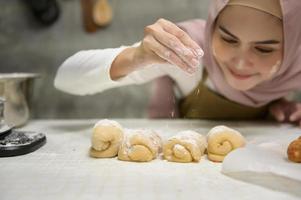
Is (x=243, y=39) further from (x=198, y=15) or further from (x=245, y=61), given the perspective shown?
(x=198, y=15)

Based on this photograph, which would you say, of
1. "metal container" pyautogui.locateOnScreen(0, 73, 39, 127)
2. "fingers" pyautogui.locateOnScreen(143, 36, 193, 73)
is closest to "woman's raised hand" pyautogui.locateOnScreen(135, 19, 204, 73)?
"fingers" pyautogui.locateOnScreen(143, 36, 193, 73)

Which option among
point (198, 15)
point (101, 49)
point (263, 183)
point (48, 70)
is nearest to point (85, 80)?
point (101, 49)

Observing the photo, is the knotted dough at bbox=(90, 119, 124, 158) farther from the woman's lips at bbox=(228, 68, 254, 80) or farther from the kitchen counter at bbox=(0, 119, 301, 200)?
the woman's lips at bbox=(228, 68, 254, 80)

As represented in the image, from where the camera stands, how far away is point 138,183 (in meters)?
0.55

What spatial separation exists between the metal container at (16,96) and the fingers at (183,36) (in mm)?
415

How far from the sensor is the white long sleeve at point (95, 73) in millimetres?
813

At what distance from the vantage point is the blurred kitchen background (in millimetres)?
968

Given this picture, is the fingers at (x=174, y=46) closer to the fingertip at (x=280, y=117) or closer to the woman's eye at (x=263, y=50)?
the woman's eye at (x=263, y=50)

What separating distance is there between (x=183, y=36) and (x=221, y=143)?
0.21 metres

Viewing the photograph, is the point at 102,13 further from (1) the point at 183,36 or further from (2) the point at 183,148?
(2) the point at 183,148

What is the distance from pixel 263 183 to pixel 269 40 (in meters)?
0.36

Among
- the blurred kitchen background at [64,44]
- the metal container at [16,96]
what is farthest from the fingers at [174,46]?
the metal container at [16,96]

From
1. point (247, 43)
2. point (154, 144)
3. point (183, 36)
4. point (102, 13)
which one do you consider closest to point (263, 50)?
point (247, 43)

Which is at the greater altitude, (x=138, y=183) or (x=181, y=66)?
(x=181, y=66)
